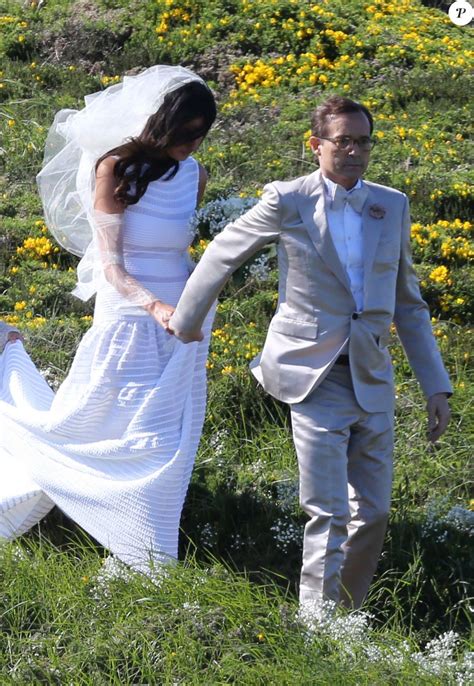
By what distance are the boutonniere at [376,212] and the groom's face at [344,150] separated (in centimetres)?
12

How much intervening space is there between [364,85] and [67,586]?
20.9ft

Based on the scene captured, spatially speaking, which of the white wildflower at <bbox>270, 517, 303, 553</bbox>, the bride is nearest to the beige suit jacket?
the bride

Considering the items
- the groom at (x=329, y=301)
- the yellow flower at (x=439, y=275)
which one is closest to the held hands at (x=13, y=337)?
the groom at (x=329, y=301)

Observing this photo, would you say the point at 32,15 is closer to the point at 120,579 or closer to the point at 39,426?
the point at 39,426

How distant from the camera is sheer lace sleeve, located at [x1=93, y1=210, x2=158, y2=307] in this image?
5770mm

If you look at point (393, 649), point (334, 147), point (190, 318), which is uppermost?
point (334, 147)

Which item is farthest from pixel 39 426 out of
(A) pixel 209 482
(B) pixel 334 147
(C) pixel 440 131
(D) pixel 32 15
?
(D) pixel 32 15

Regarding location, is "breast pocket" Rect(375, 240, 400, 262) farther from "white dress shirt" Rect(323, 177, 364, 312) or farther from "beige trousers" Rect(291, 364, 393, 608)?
"beige trousers" Rect(291, 364, 393, 608)

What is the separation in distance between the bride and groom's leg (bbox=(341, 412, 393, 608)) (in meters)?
0.80

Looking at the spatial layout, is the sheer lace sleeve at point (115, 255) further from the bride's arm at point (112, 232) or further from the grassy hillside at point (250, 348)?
the grassy hillside at point (250, 348)

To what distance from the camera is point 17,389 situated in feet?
20.5

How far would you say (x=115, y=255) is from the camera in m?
5.79

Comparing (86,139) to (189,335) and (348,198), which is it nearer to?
(189,335)

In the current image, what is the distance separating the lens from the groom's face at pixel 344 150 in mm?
4824
